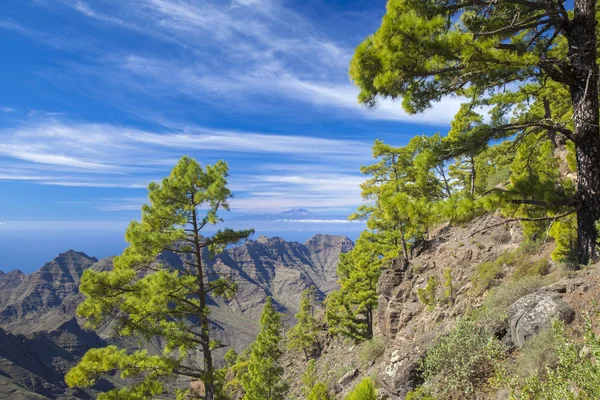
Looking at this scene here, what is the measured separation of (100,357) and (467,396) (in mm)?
11446

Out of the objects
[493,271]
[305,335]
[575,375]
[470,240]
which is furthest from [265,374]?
[575,375]

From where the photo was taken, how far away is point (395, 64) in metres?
6.30

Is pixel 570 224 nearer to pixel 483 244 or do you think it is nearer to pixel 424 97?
pixel 424 97

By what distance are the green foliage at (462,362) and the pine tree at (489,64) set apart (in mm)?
2753

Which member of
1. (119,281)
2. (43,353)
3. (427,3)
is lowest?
(43,353)

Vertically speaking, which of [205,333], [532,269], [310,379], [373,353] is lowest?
[310,379]

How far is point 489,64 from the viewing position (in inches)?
249

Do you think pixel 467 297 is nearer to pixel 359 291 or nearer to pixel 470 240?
pixel 470 240

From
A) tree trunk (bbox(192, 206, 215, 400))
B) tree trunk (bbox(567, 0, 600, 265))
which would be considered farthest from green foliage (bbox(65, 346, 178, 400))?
tree trunk (bbox(567, 0, 600, 265))

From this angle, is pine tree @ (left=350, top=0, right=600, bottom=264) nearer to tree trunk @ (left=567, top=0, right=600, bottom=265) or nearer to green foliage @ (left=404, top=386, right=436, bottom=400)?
tree trunk @ (left=567, top=0, right=600, bottom=265)

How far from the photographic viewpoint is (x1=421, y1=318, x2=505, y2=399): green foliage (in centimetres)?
688

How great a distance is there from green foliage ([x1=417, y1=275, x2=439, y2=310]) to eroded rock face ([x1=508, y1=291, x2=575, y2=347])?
386 inches

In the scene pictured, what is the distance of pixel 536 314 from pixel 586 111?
159 inches

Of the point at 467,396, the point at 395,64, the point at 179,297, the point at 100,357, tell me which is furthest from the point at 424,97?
the point at 100,357
